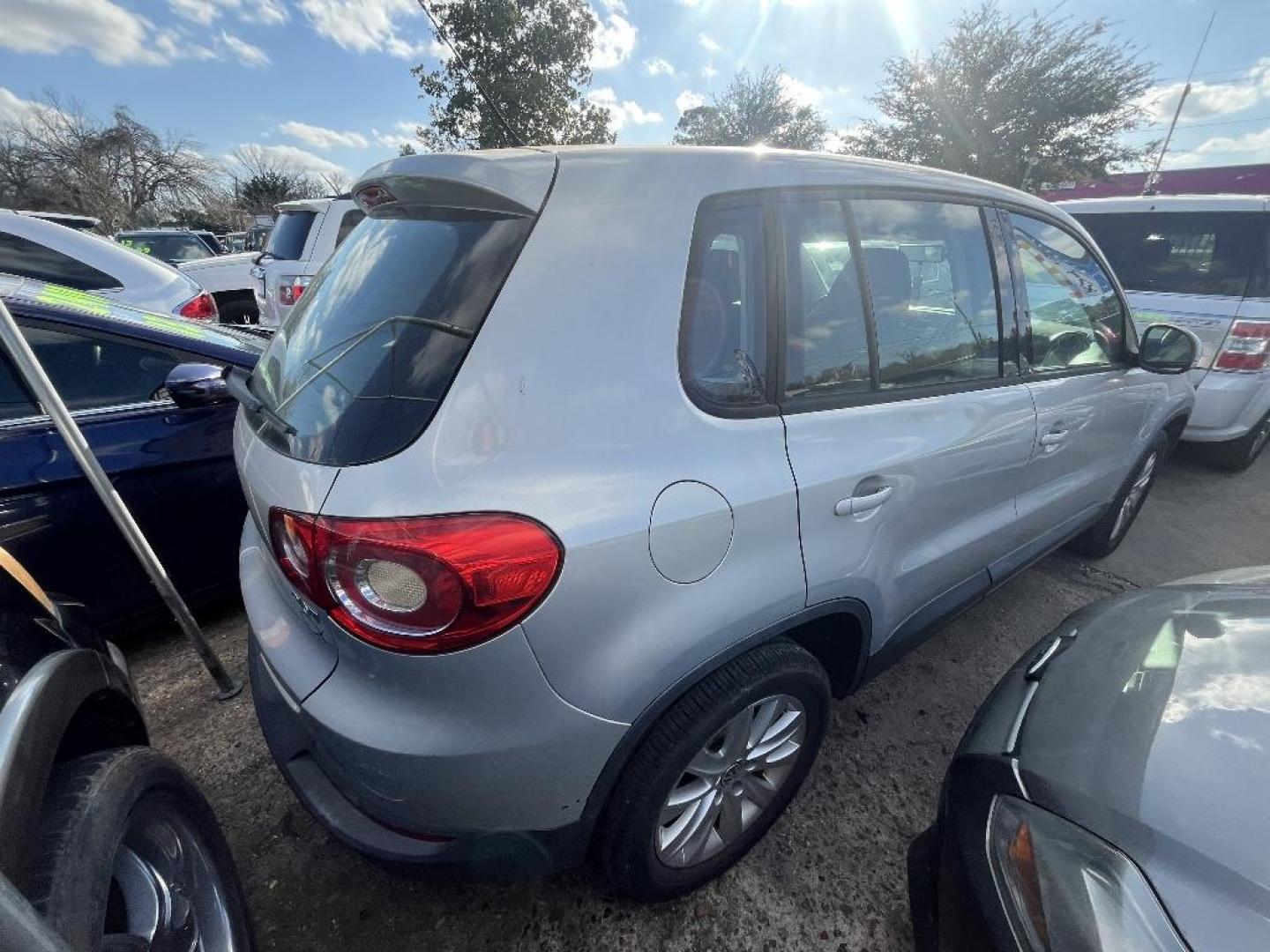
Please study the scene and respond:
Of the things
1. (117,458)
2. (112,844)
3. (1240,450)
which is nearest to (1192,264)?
(1240,450)

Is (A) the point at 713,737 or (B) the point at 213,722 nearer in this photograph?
(A) the point at 713,737

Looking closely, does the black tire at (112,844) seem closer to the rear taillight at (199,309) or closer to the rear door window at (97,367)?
the rear door window at (97,367)

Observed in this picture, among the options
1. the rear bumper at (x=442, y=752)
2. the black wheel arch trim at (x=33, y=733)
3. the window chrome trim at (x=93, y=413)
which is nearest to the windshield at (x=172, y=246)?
the window chrome trim at (x=93, y=413)

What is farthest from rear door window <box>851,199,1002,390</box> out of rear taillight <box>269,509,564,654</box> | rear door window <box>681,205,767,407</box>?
rear taillight <box>269,509,564,654</box>

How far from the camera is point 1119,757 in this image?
3.84 ft

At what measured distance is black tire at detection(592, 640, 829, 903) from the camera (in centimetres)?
132

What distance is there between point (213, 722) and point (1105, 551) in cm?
448

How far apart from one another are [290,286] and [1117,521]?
272 inches

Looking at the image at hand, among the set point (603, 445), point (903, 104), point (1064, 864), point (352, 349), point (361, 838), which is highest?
point (903, 104)

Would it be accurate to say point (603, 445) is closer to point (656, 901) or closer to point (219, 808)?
point (656, 901)

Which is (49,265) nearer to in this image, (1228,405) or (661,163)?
(661,163)

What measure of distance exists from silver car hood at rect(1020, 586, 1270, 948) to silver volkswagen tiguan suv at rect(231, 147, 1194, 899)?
509 millimetres

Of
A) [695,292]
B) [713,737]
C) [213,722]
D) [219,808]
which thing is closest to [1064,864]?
[713,737]

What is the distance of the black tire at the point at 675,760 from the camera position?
1318 mm
